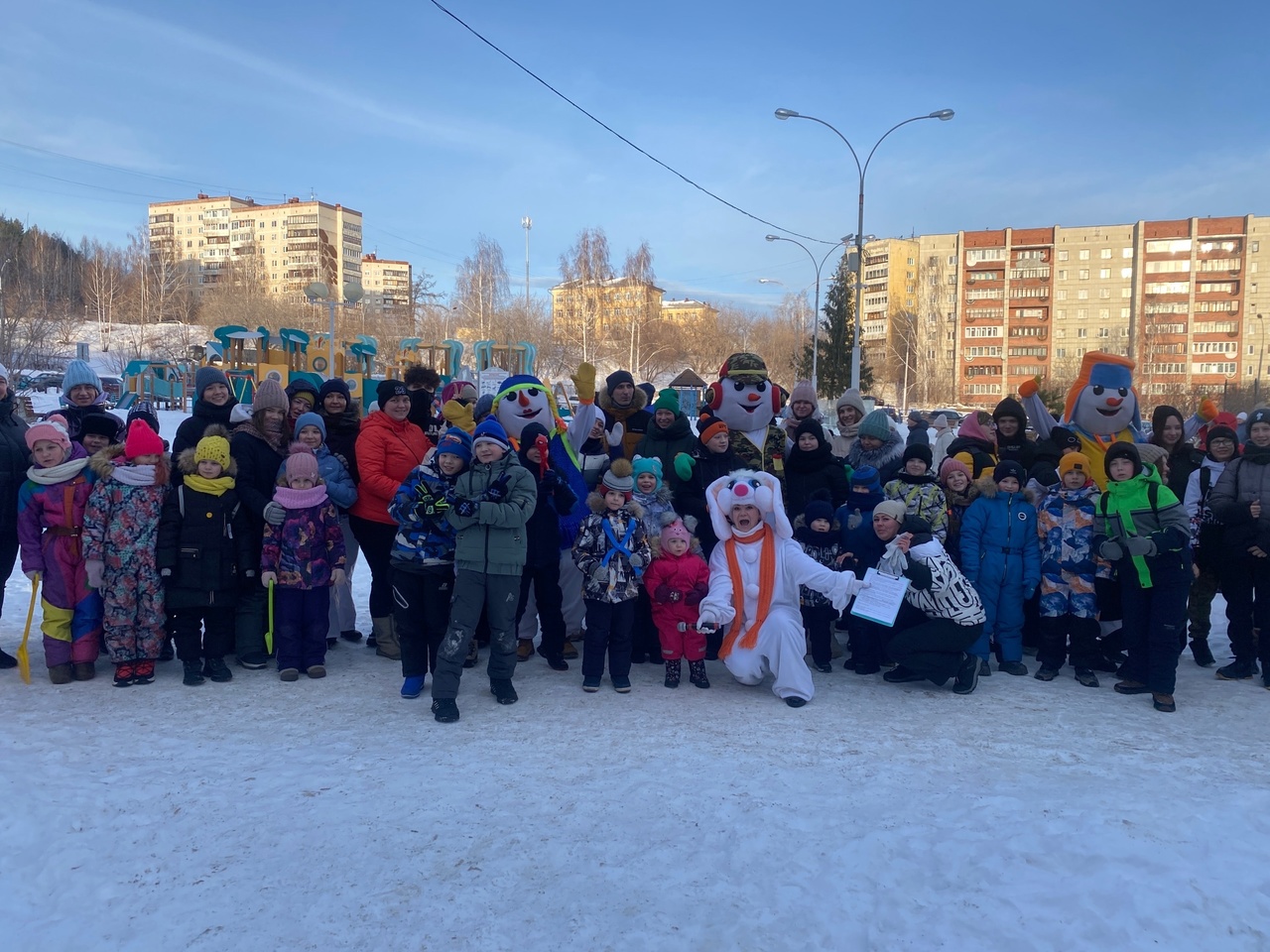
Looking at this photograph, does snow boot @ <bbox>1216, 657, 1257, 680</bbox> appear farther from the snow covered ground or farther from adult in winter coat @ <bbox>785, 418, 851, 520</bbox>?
adult in winter coat @ <bbox>785, 418, 851, 520</bbox>

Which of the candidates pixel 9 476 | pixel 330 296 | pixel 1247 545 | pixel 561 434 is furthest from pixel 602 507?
pixel 330 296

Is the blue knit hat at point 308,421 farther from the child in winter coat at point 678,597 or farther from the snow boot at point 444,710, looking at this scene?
the child in winter coat at point 678,597

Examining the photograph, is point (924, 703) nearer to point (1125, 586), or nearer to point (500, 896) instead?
point (1125, 586)

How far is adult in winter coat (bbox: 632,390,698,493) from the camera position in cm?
607

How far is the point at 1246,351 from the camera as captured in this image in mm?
70125

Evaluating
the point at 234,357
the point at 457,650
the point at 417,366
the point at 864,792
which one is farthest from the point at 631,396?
the point at 234,357

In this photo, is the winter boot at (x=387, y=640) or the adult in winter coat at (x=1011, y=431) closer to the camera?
the winter boot at (x=387, y=640)

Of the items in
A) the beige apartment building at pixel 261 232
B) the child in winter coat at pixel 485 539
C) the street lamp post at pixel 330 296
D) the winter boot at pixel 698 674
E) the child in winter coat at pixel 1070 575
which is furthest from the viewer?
the beige apartment building at pixel 261 232

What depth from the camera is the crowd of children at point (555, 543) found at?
5074mm

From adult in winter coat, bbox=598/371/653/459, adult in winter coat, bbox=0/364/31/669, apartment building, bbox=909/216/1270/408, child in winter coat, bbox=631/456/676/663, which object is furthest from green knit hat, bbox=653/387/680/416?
apartment building, bbox=909/216/1270/408

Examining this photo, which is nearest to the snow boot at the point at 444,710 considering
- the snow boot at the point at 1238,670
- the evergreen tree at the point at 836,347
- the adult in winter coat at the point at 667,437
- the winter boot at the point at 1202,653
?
the adult in winter coat at the point at 667,437

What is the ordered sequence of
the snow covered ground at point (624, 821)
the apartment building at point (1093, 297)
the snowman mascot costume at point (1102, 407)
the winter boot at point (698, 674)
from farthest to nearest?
the apartment building at point (1093, 297) < the snowman mascot costume at point (1102, 407) < the winter boot at point (698, 674) < the snow covered ground at point (624, 821)

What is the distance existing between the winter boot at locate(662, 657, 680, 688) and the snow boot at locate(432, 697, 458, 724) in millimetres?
1411

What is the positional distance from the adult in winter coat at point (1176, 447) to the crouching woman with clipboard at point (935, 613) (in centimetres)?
258
